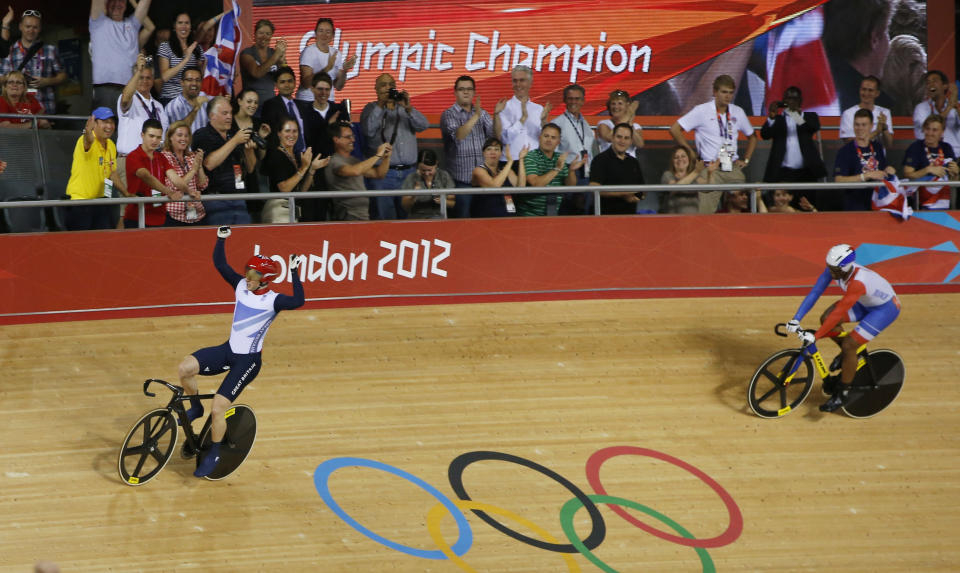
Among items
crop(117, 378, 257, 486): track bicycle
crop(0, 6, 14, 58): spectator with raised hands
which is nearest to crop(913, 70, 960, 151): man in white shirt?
crop(117, 378, 257, 486): track bicycle

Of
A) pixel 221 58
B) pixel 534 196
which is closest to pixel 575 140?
pixel 534 196

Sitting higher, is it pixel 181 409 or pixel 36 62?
pixel 36 62

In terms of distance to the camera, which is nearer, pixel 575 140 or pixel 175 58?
pixel 175 58

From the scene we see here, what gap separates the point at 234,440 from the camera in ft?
22.4

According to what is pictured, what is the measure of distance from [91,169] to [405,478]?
3.79 meters

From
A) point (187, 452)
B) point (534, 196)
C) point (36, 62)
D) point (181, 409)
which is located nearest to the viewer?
point (181, 409)

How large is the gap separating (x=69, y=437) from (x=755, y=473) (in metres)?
4.89

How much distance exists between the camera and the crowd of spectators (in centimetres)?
838

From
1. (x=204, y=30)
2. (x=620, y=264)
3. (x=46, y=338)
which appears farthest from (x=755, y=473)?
(x=204, y=30)

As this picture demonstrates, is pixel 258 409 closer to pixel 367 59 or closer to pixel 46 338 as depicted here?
pixel 46 338

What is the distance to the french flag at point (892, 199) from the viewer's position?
9.32 m

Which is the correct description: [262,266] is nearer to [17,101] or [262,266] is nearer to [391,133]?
[391,133]

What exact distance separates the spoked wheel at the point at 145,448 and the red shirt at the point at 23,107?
4.03 metres

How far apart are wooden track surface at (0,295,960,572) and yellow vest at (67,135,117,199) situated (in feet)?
3.65
